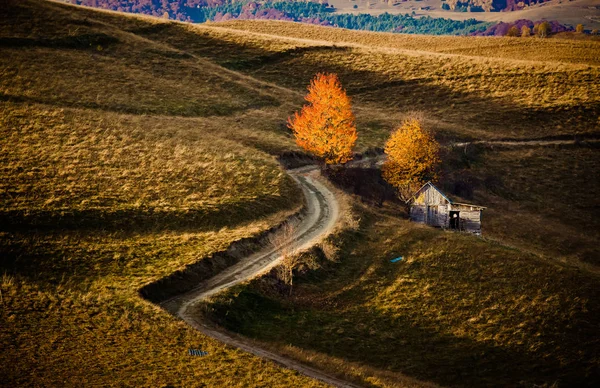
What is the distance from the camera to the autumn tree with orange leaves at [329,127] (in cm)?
5897

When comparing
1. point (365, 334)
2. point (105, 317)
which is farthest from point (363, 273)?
point (105, 317)

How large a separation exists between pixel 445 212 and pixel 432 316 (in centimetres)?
1864

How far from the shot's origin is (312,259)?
4116 cm

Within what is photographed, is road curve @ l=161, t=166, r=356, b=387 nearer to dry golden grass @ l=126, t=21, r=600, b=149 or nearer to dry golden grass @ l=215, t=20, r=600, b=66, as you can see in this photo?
dry golden grass @ l=126, t=21, r=600, b=149

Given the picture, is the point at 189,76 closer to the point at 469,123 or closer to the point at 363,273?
the point at 469,123

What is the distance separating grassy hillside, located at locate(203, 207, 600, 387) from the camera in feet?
102

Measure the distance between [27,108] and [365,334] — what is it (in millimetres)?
49461

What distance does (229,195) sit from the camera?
48312 millimetres

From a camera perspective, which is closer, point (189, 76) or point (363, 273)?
point (363, 273)

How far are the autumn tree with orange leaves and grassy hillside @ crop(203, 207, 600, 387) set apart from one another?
1660 cm

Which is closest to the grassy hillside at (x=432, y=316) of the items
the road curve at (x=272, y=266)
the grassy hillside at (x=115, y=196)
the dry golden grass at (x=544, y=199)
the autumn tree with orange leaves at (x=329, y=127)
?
the road curve at (x=272, y=266)

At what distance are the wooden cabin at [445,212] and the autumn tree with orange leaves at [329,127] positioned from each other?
10594 mm

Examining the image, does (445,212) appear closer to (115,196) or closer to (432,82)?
(115,196)

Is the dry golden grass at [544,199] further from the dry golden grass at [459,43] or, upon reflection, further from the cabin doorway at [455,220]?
the dry golden grass at [459,43]
